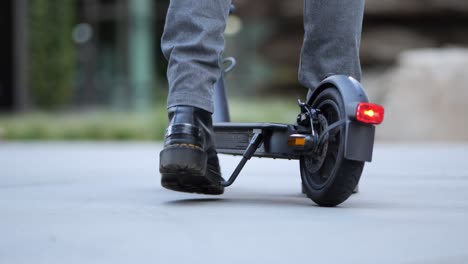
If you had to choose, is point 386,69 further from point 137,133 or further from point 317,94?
point 317,94

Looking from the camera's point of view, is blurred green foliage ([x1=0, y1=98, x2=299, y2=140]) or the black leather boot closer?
the black leather boot

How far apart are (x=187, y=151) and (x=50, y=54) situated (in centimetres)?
1306

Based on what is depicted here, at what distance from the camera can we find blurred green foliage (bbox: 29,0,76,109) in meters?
14.4

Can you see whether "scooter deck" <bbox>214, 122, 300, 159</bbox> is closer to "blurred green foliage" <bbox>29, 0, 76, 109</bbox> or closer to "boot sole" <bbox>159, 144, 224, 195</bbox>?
"boot sole" <bbox>159, 144, 224, 195</bbox>

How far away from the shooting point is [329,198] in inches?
80.7

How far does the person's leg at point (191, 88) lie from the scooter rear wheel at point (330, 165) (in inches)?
10.1

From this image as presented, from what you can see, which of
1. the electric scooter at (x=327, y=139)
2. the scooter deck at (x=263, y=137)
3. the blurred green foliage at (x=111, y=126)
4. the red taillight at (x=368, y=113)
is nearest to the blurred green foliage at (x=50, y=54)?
the blurred green foliage at (x=111, y=126)

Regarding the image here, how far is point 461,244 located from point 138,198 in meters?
1.12

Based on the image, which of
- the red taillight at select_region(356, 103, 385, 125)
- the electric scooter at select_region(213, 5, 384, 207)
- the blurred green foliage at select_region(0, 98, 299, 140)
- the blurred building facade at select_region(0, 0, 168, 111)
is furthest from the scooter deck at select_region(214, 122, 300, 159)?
the blurred building facade at select_region(0, 0, 168, 111)

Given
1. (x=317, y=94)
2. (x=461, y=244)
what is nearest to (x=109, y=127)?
(x=317, y=94)

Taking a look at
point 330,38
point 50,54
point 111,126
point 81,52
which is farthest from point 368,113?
point 81,52

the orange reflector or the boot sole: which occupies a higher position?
the orange reflector

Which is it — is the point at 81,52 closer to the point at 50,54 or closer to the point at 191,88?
the point at 50,54

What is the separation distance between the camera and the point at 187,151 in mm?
1980
